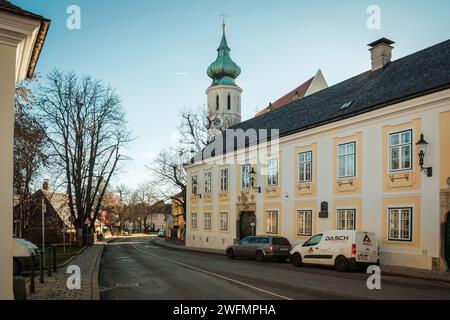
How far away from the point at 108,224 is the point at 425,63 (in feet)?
299

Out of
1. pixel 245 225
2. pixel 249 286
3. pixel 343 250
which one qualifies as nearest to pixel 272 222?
pixel 245 225

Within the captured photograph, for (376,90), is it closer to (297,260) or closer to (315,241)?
(315,241)

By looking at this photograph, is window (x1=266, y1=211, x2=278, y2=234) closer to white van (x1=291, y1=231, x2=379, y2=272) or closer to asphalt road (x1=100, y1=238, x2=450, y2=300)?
white van (x1=291, y1=231, x2=379, y2=272)

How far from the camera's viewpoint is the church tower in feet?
220

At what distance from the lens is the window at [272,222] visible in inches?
1136

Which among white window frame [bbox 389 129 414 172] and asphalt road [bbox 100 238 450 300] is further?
white window frame [bbox 389 129 414 172]

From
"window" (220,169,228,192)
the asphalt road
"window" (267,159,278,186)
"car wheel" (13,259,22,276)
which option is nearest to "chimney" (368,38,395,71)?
"window" (267,159,278,186)

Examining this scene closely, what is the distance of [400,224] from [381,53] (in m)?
11.8

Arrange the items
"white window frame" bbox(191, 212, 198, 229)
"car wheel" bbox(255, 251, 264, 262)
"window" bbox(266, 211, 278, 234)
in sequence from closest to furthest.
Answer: "car wheel" bbox(255, 251, 264, 262) → "window" bbox(266, 211, 278, 234) → "white window frame" bbox(191, 212, 198, 229)

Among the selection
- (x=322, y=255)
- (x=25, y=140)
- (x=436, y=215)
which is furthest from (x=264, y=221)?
(x=25, y=140)

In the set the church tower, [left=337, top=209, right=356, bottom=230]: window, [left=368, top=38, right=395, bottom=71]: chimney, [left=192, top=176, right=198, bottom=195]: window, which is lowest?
[left=337, top=209, right=356, bottom=230]: window

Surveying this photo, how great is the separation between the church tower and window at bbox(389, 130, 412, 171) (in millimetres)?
46078

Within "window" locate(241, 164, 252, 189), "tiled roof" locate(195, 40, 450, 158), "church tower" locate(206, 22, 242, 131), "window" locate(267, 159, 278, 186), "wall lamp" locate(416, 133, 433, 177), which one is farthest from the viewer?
"church tower" locate(206, 22, 242, 131)
